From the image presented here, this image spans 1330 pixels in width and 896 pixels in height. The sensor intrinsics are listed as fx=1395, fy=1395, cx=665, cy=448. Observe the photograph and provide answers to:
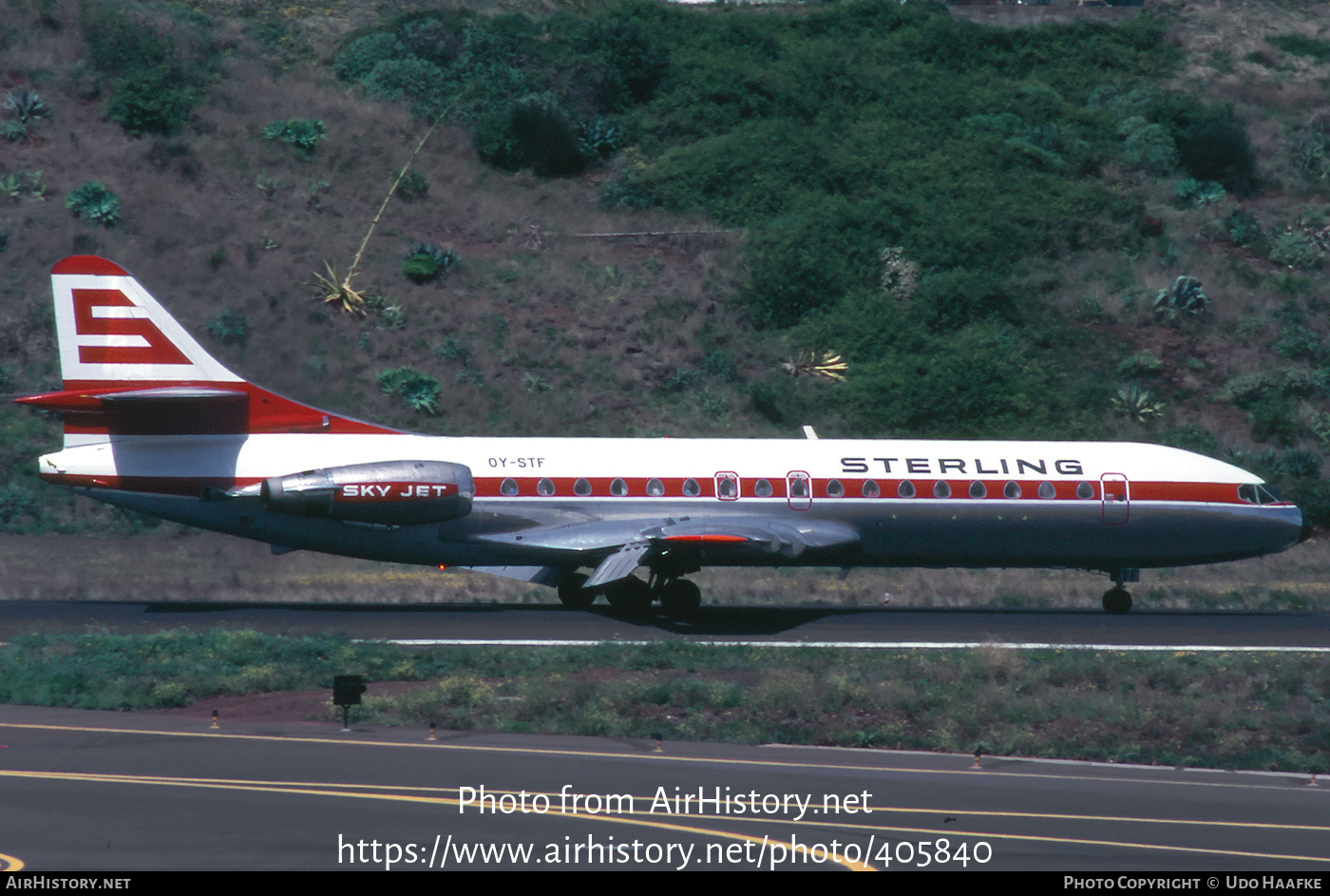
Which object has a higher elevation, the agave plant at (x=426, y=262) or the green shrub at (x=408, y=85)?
the green shrub at (x=408, y=85)

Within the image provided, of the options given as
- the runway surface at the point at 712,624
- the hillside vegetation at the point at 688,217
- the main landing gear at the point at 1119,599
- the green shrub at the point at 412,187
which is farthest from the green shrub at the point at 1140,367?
the green shrub at the point at 412,187

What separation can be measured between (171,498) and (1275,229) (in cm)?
4589

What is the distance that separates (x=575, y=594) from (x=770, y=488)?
4.48 metres

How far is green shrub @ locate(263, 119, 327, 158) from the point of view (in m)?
53.3

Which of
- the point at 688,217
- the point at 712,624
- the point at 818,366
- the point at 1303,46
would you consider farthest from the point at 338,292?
the point at 1303,46

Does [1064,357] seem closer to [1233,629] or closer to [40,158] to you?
[1233,629]

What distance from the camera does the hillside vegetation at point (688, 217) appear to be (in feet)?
148

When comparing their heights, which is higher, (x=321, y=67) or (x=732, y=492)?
(x=321, y=67)

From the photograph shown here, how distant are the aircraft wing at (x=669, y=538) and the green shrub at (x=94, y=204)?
28.0 m

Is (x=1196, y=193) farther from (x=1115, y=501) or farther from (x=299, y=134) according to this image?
(x=299, y=134)

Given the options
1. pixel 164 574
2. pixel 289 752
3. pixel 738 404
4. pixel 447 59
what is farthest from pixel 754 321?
pixel 289 752

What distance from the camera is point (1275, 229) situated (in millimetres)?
55500

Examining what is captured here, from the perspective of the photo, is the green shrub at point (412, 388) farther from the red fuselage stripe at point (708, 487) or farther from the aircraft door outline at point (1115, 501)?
the aircraft door outline at point (1115, 501)

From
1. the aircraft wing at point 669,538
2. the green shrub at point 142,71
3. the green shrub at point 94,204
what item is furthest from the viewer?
the green shrub at point 142,71
